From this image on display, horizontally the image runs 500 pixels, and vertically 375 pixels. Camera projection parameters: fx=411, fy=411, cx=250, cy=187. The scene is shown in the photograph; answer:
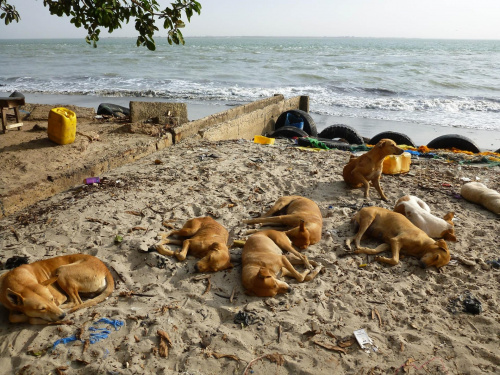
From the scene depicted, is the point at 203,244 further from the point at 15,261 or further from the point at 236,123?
the point at 236,123

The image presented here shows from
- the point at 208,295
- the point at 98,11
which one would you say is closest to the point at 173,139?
the point at 98,11

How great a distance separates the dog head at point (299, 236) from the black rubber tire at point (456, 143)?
6922 millimetres

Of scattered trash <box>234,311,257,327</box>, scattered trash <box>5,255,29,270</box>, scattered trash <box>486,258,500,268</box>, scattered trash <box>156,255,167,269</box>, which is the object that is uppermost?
scattered trash <box>5,255,29,270</box>

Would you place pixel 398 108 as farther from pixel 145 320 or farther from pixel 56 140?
pixel 145 320

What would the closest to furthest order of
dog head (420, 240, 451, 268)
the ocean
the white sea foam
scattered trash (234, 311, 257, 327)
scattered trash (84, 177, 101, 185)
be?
scattered trash (234, 311, 257, 327)
dog head (420, 240, 451, 268)
scattered trash (84, 177, 101, 185)
the ocean
the white sea foam

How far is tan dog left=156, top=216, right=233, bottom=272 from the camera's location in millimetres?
4270

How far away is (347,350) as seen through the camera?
11.0ft

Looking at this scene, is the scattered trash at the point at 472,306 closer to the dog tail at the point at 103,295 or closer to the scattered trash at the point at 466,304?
the scattered trash at the point at 466,304

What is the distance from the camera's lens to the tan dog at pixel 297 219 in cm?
482

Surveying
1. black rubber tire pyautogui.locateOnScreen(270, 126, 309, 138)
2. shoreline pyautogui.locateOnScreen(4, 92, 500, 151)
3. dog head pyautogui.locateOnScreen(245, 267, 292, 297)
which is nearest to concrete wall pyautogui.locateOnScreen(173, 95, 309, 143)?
black rubber tire pyautogui.locateOnScreen(270, 126, 309, 138)

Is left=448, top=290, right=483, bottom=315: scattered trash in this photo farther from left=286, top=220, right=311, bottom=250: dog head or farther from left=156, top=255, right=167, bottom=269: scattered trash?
left=156, top=255, right=167, bottom=269: scattered trash

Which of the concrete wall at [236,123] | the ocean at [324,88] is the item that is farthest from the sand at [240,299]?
the ocean at [324,88]

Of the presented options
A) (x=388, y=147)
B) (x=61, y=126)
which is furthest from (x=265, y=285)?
(x=61, y=126)

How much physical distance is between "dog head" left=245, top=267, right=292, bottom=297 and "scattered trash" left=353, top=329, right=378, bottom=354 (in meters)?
0.80
